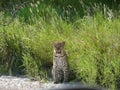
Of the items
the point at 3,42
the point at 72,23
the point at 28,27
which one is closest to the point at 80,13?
the point at 72,23

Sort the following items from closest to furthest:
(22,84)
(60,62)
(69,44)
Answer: (60,62), (22,84), (69,44)

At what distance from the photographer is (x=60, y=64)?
188 inches

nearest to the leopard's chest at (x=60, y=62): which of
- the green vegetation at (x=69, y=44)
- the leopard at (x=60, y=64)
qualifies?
the leopard at (x=60, y=64)

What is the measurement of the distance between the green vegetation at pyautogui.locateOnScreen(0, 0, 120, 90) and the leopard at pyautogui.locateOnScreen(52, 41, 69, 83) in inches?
6.1

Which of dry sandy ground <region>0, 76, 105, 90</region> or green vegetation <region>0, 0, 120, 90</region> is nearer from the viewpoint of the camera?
green vegetation <region>0, 0, 120, 90</region>

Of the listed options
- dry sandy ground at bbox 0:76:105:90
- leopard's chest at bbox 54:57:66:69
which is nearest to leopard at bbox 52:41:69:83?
leopard's chest at bbox 54:57:66:69

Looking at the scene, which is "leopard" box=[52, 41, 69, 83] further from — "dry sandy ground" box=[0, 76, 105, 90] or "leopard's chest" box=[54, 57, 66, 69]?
"dry sandy ground" box=[0, 76, 105, 90]

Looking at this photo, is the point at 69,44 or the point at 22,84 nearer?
the point at 22,84

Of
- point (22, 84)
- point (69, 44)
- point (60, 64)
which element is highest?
point (69, 44)

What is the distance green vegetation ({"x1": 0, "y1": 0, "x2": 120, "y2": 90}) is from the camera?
459 centimetres

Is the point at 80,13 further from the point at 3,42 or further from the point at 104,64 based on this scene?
the point at 104,64

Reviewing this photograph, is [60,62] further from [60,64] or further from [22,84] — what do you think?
[22,84]

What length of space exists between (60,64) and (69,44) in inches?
18.6

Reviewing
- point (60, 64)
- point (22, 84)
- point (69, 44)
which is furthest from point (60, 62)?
point (22, 84)
